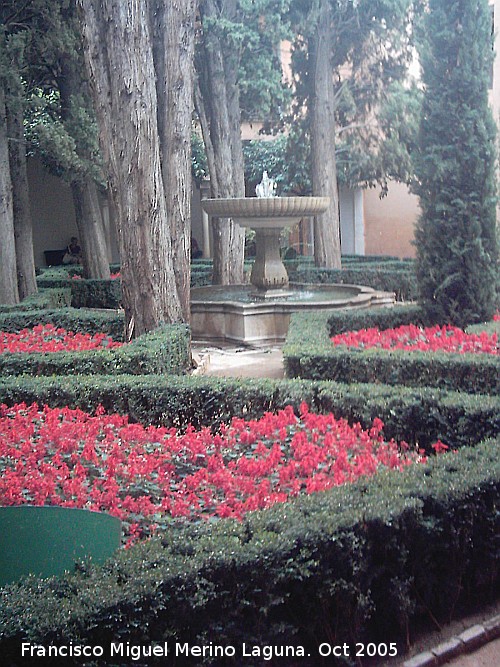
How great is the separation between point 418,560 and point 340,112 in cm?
1602

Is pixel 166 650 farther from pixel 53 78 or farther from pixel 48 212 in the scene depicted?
pixel 48 212

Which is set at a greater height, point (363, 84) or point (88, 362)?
point (363, 84)

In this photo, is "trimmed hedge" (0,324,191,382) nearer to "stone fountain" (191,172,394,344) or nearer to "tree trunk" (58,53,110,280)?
"stone fountain" (191,172,394,344)

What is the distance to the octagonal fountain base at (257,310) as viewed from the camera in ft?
36.3

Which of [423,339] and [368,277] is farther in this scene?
[368,277]

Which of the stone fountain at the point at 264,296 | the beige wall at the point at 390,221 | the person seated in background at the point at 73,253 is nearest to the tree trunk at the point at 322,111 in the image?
the stone fountain at the point at 264,296

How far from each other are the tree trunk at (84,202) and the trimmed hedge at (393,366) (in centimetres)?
786

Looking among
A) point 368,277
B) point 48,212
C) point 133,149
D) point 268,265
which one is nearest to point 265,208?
point 268,265

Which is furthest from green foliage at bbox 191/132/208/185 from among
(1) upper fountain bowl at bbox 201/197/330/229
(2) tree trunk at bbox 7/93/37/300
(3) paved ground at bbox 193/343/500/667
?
(3) paved ground at bbox 193/343/500/667

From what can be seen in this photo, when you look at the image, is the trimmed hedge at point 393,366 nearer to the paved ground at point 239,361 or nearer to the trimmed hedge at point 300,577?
the paved ground at point 239,361

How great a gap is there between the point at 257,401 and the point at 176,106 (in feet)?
14.5

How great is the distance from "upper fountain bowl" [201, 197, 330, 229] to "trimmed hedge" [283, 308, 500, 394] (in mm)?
A: 3504

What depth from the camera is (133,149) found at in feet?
27.7

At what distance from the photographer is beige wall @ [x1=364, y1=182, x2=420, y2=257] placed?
79.2ft
